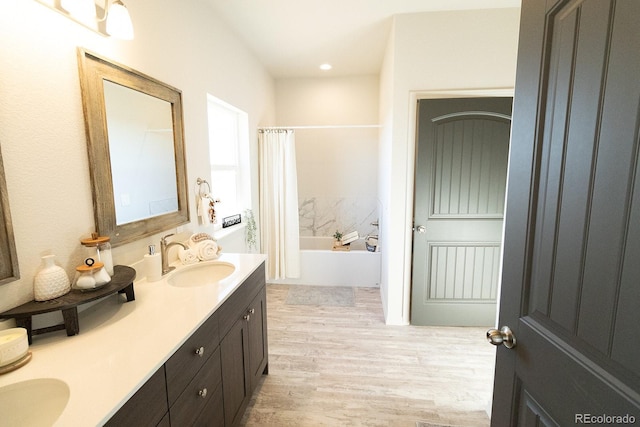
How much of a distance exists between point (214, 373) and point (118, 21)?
1.56 metres

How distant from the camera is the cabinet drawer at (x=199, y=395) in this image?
1022mm

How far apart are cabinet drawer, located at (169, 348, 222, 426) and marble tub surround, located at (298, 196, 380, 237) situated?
10.1 ft

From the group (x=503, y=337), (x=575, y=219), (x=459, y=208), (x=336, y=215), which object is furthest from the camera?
(x=336, y=215)

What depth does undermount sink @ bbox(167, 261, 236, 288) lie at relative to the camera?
1725 mm

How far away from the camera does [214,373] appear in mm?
1286

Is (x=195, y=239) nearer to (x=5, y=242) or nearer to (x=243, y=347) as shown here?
(x=243, y=347)

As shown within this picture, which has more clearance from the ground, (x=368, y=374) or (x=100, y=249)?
(x=100, y=249)

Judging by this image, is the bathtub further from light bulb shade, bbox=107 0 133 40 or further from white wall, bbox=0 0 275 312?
light bulb shade, bbox=107 0 133 40

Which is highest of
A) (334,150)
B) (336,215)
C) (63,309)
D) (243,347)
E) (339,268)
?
(334,150)

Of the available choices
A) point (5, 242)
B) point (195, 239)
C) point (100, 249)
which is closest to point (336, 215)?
point (195, 239)

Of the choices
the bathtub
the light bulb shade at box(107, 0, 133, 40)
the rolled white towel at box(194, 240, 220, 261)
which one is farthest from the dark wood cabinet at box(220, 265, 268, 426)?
the bathtub

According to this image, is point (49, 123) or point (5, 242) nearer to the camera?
point (5, 242)

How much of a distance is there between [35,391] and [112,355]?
Answer: 177 mm

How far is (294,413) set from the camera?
68.9 inches
